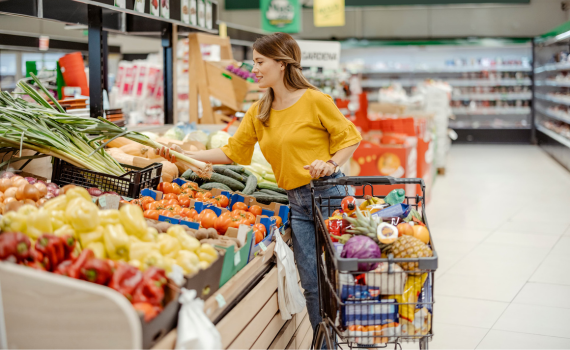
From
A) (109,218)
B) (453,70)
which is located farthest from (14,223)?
(453,70)

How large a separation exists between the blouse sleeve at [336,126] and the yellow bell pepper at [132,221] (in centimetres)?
107

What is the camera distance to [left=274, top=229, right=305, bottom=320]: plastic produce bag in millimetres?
2498

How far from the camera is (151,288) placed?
1.47 metres

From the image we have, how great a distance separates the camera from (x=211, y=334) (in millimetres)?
1542

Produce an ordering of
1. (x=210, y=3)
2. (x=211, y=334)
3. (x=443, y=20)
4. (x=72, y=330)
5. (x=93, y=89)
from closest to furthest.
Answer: (x=72, y=330) → (x=211, y=334) → (x=93, y=89) → (x=210, y=3) → (x=443, y=20)

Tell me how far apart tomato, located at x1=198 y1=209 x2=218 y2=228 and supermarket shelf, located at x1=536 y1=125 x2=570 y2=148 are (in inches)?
357

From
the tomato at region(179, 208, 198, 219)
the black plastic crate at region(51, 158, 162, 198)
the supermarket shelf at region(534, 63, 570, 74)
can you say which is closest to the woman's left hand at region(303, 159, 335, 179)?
the tomato at region(179, 208, 198, 219)

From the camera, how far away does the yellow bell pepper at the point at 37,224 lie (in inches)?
64.0

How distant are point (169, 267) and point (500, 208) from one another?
19.5 ft

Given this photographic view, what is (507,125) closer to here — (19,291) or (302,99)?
(302,99)

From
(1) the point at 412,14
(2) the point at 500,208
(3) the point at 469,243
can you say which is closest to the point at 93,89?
(3) the point at 469,243

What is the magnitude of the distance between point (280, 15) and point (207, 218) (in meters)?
7.28

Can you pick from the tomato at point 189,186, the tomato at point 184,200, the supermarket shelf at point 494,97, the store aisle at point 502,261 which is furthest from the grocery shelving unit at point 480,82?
the tomato at point 184,200

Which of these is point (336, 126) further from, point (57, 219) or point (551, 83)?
point (551, 83)
